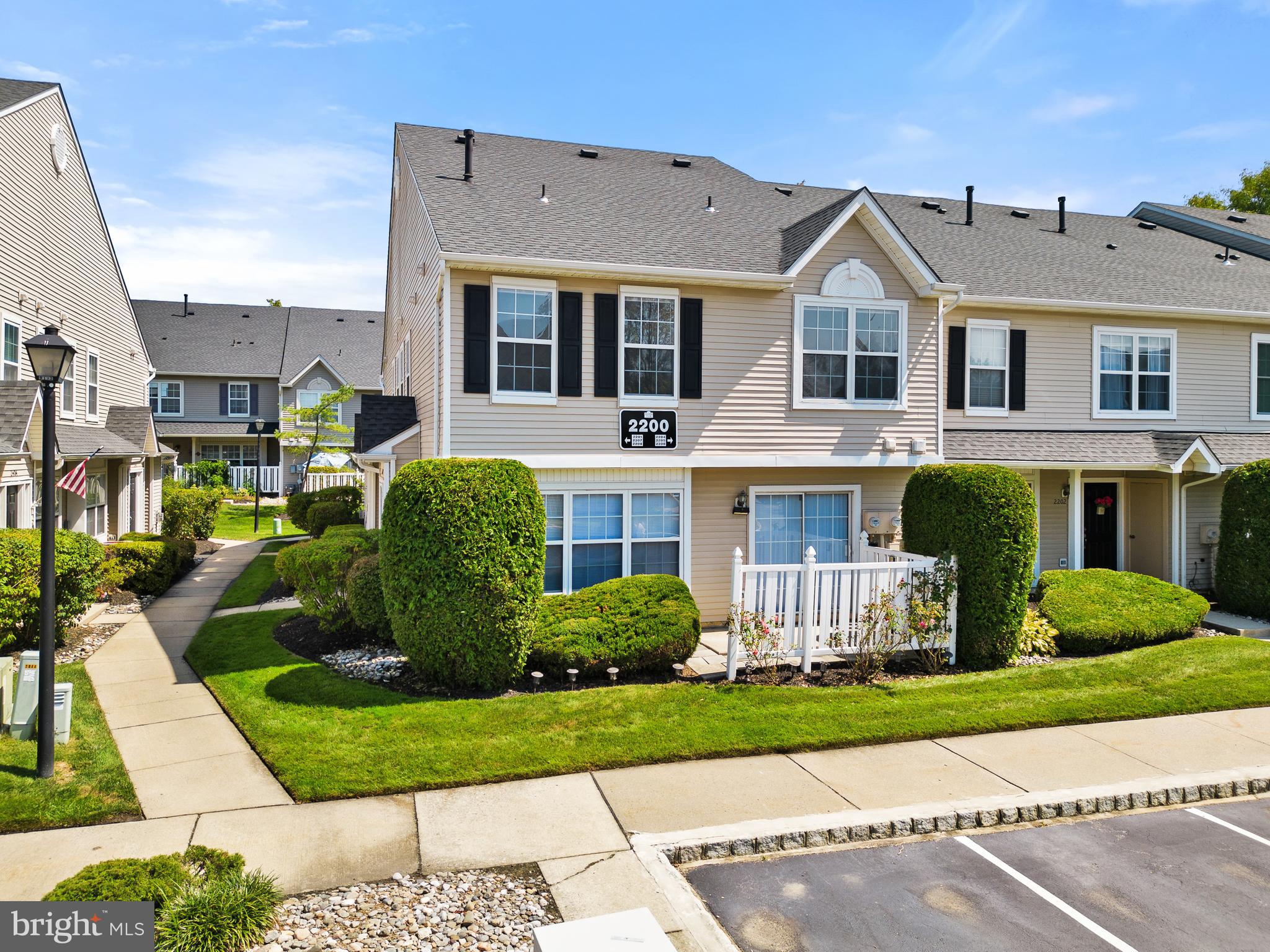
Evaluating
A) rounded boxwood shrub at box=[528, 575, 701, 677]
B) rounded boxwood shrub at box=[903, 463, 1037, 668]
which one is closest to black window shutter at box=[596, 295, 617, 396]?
rounded boxwood shrub at box=[528, 575, 701, 677]

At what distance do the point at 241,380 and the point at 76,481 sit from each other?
2567 centimetres

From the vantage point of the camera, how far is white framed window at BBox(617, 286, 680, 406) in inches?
499

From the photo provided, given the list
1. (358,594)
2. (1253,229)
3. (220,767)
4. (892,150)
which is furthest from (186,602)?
(1253,229)

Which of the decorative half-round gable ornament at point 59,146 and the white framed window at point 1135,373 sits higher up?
the decorative half-round gable ornament at point 59,146

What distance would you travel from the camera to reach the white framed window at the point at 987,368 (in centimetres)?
1546

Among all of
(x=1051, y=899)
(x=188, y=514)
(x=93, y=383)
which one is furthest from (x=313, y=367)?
(x=1051, y=899)

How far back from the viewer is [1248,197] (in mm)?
34875

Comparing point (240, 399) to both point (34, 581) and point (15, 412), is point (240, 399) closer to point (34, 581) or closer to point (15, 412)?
point (15, 412)

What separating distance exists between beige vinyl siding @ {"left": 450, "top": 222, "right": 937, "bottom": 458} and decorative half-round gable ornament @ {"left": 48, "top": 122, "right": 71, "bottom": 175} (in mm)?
12214

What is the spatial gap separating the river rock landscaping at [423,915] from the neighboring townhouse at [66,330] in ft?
36.0

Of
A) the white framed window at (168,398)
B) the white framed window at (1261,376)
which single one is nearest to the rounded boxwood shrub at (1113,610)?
the white framed window at (1261,376)

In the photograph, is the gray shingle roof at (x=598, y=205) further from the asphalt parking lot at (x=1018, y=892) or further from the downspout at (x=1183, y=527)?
the downspout at (x=1183, y=527)

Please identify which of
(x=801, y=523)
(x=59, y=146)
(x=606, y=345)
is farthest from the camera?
(x=59, y=146)

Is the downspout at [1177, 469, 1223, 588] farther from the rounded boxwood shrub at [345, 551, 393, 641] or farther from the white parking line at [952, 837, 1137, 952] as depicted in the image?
the rounded boxwood shrub at [345, 551, 393, 641]
